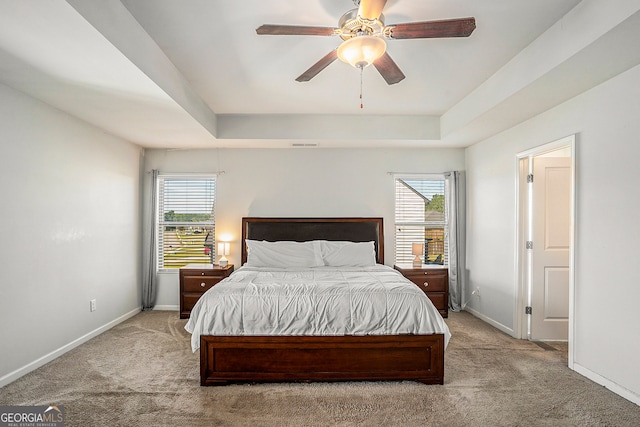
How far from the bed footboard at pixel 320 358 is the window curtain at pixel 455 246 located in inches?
96.0

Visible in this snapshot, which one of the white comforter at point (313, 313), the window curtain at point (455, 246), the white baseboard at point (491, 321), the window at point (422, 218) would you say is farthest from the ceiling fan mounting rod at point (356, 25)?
the white baseboard at point (491, 321)

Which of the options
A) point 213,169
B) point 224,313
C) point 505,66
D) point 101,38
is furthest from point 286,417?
point 213,169

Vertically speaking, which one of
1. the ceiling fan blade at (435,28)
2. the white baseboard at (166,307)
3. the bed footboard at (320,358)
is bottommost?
the white baseboard at (166,307)

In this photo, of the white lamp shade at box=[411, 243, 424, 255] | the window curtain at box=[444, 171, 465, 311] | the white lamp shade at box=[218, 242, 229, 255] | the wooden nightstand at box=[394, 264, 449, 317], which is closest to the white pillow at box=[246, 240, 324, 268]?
the white lamp shade at box=[218, 242, 229, 255]

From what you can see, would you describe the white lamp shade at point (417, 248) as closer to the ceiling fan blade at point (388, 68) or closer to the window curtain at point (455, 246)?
the window curtain at point (455, 246)

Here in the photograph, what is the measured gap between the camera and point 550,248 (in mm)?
3818

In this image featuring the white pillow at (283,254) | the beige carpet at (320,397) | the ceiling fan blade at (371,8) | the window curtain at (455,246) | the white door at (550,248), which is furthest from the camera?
the window curtain at (455,246)

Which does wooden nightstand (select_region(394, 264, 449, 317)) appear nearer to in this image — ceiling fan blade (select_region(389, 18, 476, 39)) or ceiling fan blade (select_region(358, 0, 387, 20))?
ceiling fan blade (select_region(389, 18, 476, 39))

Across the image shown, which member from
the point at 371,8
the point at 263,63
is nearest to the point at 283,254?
the point at 263,63

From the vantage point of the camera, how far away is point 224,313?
9.07ft

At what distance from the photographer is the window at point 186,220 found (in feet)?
17.0

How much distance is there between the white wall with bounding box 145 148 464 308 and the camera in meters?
5.14

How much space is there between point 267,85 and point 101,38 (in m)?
1.72

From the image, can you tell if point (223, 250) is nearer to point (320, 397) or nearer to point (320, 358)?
point (320, 358)
